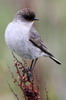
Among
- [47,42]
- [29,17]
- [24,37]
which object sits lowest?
[47,42]

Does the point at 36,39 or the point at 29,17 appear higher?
the point at 29,17

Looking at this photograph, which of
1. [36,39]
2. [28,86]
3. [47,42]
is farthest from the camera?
[47,42]

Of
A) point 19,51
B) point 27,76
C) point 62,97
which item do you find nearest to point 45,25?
point 62,97

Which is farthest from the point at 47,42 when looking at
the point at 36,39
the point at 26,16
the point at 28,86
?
the point at 28,86

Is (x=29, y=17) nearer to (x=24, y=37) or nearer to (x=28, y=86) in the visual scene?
(x=24, y=37)

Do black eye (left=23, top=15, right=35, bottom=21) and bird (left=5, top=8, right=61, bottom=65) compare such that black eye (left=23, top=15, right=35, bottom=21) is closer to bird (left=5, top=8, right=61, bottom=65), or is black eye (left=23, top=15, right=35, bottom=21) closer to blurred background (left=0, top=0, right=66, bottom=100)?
bird (left=5, top=8, right=61, bottom=65)

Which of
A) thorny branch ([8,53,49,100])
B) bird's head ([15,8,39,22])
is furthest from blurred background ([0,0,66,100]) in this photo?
thorny branch ([8,53,49,100])

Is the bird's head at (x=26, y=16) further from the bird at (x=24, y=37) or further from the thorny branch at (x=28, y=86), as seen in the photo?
the thorny branch at (x=28, y=86)

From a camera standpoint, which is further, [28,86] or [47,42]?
[47,42]
